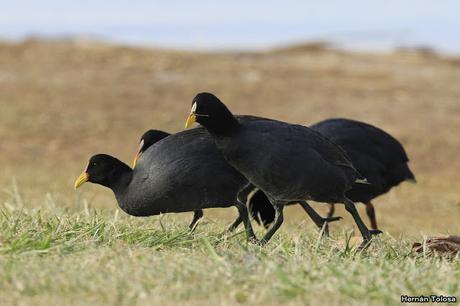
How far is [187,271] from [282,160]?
1313 millimetres

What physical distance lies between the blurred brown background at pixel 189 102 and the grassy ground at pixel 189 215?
4 centimetres

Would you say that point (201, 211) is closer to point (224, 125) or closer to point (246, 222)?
point (246, 222)

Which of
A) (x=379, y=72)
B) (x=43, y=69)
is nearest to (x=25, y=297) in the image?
(x=43, y=69)

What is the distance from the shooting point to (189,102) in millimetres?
18594

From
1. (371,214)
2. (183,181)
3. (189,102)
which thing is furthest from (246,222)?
(189,102)

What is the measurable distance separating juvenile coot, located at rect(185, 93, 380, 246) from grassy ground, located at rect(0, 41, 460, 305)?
370 mm

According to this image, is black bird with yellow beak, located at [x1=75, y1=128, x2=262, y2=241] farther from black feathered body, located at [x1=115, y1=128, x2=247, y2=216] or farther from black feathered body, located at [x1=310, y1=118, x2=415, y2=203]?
black feathered body, located at [x1=310, y1=118, x2=415, y2=203]

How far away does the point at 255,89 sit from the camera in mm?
20047

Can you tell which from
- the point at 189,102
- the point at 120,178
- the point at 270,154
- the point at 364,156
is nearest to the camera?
the point at 270,154

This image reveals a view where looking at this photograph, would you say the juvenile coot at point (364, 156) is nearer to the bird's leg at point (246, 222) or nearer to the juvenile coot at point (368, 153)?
the juvenile coot at point (368, 153)

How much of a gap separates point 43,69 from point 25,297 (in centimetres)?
1717

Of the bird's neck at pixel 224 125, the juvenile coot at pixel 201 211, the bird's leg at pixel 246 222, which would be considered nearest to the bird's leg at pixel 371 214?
the juvenile coot at pixel 201 211

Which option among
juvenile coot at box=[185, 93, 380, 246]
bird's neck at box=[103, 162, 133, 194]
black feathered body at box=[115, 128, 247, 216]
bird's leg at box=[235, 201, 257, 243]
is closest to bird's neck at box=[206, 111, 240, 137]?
juvenile coot at box=[185, 93, 380, 246]

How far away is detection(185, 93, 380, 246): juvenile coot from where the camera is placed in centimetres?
570
